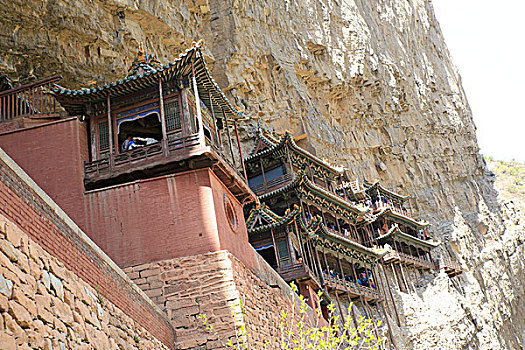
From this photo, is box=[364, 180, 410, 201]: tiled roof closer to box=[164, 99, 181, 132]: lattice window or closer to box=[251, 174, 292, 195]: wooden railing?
box=[251, 174, 292, 195]: wooden railing

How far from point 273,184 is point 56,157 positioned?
15.3 metres

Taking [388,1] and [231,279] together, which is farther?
[388,1]

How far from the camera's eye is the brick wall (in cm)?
638

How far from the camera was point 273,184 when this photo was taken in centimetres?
2798

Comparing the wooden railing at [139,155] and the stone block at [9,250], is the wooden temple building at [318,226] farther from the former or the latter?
the stone block at [9,250]

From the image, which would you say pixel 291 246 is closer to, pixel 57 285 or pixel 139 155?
pixel 139 155

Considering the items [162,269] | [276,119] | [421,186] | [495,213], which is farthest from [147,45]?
[495,213]

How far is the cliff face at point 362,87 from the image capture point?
22.5 meters

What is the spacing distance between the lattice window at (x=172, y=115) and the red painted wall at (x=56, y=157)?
225cm

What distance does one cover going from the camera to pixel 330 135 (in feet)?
121

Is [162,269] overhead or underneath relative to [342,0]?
underneath

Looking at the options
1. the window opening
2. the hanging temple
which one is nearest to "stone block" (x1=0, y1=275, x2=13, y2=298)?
the hanging temple

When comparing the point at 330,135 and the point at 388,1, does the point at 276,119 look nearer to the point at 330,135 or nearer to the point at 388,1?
the point at 330,135

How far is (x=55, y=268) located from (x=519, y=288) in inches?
1903
